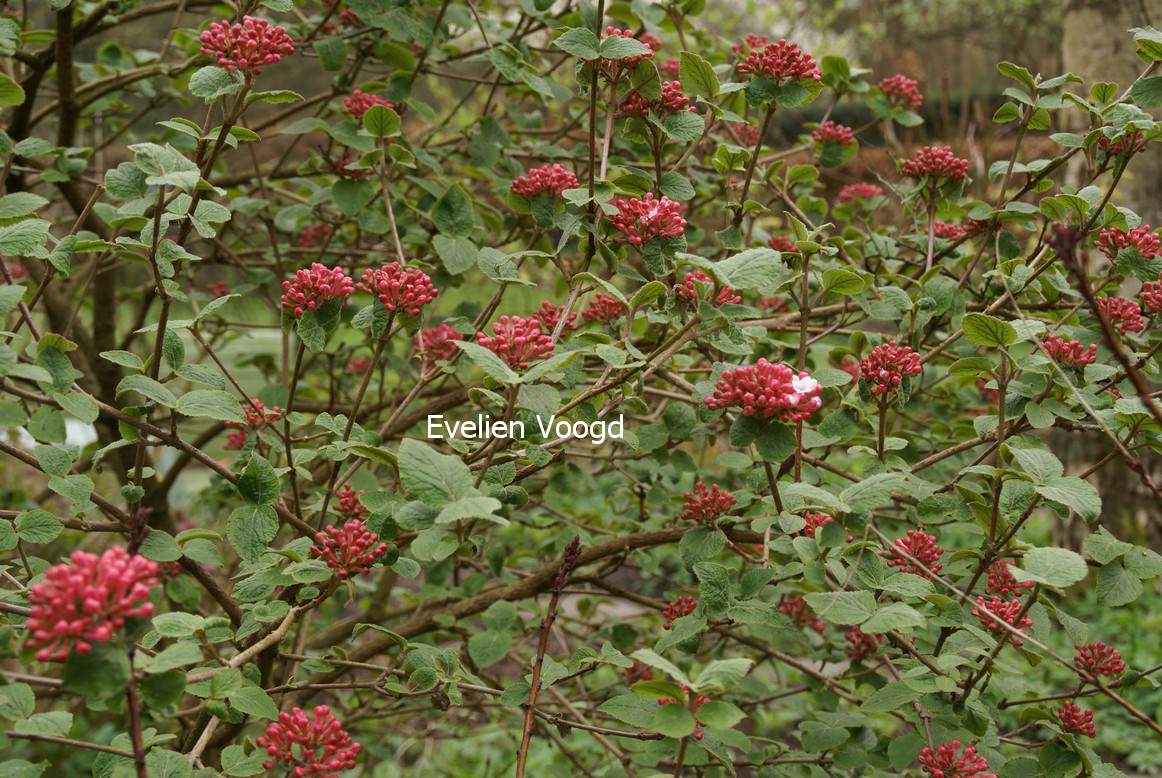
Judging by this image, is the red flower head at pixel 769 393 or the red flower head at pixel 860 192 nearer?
the red flower head at pixel 769 393

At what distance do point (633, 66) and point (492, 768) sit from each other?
327cm

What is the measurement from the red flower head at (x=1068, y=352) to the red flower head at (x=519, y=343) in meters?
0.82

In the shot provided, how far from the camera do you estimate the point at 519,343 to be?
3.84 feet

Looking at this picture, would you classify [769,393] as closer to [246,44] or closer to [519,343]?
[519,343]

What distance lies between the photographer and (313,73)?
759 centimetres

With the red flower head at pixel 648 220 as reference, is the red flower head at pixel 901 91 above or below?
above

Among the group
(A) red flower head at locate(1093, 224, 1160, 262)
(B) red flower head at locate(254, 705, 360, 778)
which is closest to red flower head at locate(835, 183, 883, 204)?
(A) red flower head at locate(1093, 224, 1160, 262)

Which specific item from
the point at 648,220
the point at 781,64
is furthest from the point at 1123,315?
the point at 648,220

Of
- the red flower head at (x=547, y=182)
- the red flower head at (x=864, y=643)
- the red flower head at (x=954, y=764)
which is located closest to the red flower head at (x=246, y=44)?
the red flower head at (x=547, y=182)

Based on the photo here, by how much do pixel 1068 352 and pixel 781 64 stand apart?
0.65 m

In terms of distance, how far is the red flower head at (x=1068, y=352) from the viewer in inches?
56.6

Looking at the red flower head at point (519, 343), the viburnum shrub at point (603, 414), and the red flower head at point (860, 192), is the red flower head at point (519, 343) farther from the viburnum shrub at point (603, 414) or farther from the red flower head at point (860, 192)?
the red flower head at point (860, 192)

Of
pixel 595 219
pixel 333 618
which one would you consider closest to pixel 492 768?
pixel 333 618

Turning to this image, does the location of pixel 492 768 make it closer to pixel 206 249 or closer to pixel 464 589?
pixel 464 589
